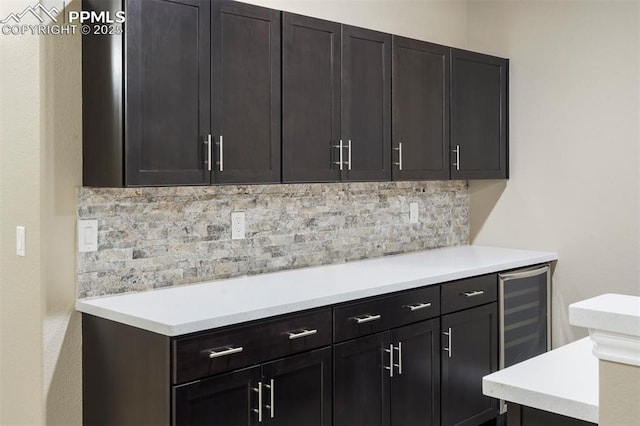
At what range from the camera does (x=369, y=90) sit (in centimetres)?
337

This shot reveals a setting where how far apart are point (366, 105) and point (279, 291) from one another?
3.63 feet

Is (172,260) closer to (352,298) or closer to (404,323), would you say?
(352,298)

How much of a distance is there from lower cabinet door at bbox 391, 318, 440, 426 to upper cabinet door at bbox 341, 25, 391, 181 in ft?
2.59

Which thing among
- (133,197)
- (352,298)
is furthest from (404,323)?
(133,197)

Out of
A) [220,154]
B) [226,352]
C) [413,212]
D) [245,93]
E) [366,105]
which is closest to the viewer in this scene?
[226,352]

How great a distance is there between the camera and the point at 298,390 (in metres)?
2.55

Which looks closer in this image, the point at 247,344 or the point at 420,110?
the point at 247,344

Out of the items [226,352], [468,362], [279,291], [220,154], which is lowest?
[468,362]

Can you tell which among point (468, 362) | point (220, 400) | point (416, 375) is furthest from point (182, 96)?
point (468, 362)

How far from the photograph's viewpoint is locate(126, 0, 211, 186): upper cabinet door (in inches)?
97.0

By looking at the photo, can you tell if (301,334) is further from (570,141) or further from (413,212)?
(570,141)

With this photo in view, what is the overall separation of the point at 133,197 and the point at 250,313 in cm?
78

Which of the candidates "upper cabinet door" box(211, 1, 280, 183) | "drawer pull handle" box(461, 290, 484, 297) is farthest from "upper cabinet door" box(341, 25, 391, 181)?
"drawer pull handle" box(461, 290, 484, 297)

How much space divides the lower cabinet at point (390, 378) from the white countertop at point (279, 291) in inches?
8.7
